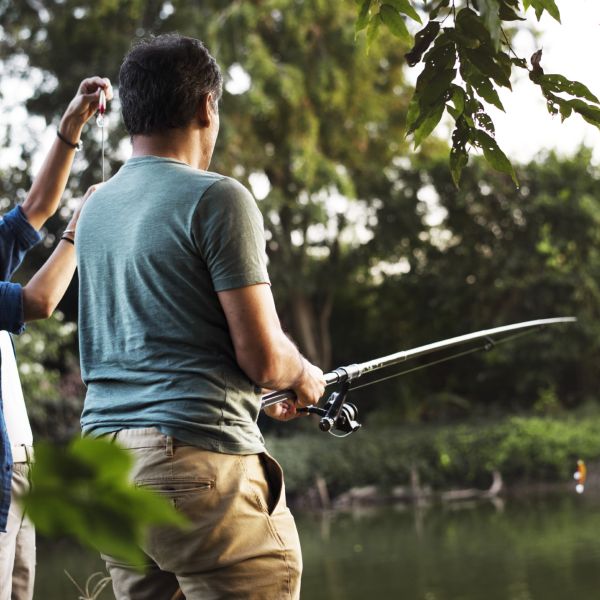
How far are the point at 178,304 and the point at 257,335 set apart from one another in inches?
5.2

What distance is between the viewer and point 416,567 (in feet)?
31.1

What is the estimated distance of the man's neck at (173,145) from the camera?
1.62 m

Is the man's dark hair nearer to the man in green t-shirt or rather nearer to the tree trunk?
the man in green t-shirt

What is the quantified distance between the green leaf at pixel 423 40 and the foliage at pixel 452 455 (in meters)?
13.3

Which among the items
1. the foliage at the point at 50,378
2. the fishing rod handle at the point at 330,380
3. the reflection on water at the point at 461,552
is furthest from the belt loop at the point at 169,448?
the foliage at the point at 50,378

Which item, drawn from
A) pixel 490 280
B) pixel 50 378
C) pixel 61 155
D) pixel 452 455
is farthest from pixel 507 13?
pixel 490 280

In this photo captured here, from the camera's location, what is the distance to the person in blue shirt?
1968 mm

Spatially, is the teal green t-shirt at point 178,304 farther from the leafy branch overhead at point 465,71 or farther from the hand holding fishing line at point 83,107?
the hand holding fishing line at point 83,107

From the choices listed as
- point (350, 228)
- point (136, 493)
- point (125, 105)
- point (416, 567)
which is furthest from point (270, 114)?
point (136, 493)

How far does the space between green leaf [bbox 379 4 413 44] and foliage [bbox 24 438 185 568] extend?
48.4 inches

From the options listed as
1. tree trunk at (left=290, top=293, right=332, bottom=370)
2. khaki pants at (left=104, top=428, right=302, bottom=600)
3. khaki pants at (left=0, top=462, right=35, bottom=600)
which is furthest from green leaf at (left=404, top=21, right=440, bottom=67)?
tree trunk at (left=290, top=293, right=332, bottom=370)

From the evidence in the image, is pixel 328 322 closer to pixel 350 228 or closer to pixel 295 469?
pixel 350 228

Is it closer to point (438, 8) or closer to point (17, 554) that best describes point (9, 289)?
point (17, 554)

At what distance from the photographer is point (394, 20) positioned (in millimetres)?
1615
